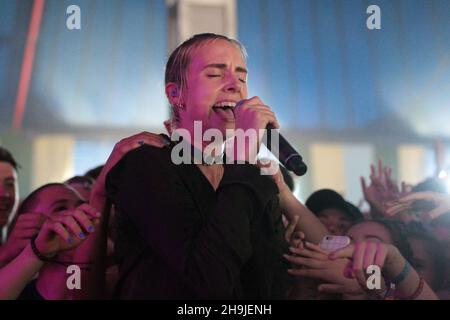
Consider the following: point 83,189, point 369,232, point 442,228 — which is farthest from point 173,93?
point 442,228

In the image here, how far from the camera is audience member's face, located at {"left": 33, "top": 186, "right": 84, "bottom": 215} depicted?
1215 millimetres

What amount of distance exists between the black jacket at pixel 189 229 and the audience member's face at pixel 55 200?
1.67ft

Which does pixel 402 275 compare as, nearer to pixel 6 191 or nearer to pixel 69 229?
pixel 69 229

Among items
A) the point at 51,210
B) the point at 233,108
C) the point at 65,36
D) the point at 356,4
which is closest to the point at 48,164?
the point at 65,36

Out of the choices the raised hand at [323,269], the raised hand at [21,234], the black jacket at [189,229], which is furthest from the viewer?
the raised hand at [21,234]

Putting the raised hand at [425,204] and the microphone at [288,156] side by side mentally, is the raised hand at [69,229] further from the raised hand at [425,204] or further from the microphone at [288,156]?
the raised hand at [425,204]

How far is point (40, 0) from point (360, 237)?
1.53 metres

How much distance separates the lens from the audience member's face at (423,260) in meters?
1.20

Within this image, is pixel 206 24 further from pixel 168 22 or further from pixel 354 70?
pixel 354 70

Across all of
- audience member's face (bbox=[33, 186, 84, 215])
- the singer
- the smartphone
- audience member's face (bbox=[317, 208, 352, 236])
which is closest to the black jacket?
the singer

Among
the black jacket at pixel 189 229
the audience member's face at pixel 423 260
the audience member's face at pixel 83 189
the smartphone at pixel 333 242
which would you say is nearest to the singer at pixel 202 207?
the black jacket at pixel 189 229

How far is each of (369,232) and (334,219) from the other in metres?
0.23

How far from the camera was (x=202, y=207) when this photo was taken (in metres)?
0.73

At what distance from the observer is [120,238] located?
755 mm
